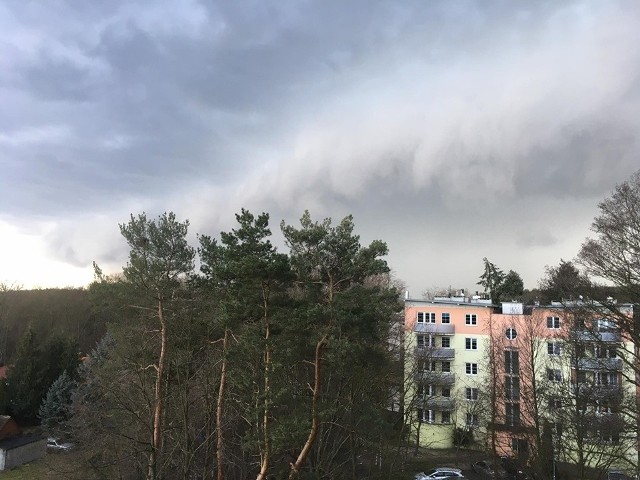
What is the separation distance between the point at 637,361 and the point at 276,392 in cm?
1375

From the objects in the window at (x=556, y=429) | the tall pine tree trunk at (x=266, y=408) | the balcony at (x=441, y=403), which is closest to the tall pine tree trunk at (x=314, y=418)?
the tall pine tree trunk at (x=266, y=408)

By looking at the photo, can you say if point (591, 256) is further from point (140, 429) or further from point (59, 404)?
point (59, 404)

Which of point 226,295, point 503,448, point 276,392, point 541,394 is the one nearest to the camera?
point 276,392

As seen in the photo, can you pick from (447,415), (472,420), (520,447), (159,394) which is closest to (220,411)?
(159,394)

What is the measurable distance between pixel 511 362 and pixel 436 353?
235 inches

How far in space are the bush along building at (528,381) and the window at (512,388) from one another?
0.29 feet

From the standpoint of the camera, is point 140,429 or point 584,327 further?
point 140,429

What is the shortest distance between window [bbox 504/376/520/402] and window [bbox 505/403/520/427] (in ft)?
1.74

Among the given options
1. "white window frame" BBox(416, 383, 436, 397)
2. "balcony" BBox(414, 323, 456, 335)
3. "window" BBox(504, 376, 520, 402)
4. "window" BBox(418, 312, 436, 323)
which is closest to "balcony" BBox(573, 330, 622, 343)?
"window" BBox(504, 376, 520, 402)

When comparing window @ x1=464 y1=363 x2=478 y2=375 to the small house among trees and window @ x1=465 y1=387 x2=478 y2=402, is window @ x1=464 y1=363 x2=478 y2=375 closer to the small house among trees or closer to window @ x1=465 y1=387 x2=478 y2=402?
window @ x1=465 y1=387 x2=478 y2=402

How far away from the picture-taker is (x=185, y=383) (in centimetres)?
1850

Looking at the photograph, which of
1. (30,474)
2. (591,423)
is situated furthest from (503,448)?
(30,474)

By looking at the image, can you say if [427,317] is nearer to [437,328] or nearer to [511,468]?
[437,328]

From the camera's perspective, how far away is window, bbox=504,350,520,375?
3440 cm
